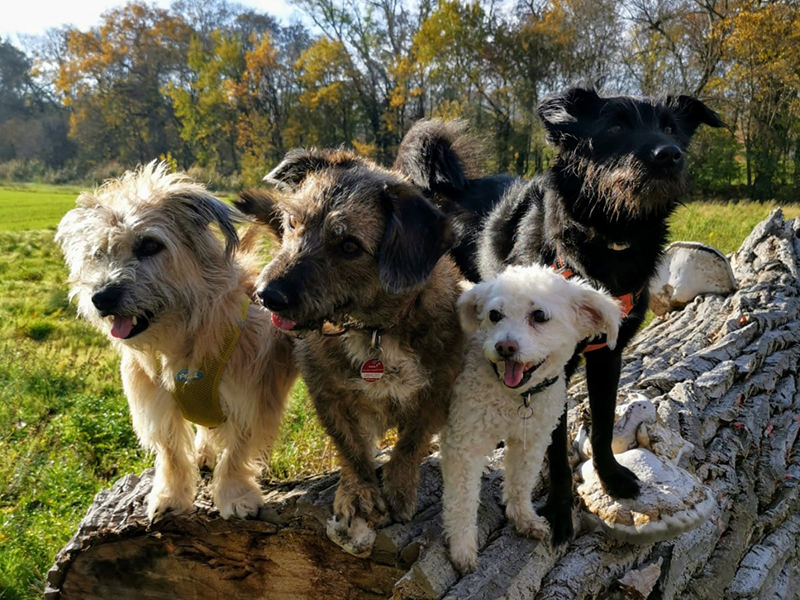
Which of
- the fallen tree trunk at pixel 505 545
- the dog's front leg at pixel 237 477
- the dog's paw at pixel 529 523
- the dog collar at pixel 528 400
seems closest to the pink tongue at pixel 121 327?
the dog's front leg at pixel 237 477

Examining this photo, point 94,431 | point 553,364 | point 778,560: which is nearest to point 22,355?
point 94,431

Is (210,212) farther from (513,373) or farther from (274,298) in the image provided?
(513,373)

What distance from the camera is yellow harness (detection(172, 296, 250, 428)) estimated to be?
2855 millimetres

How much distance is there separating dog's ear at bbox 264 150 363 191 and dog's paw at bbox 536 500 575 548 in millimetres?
1840

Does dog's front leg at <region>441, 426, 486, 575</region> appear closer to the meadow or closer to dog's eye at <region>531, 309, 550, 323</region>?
dog's eye at <region>531, 309, 550, 323</region>

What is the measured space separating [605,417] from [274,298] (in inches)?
69.3

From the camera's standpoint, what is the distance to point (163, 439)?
300 centimetres

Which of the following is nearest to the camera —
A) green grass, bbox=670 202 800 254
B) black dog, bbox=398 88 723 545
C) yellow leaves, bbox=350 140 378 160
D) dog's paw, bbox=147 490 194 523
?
black dog, bbox=398 88 723 545

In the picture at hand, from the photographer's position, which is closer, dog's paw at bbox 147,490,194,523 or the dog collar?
the dog collar

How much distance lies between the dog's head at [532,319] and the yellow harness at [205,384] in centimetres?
122

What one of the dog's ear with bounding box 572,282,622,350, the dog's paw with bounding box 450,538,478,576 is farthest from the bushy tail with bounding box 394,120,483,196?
the dog's paw with bounding box 450,538,478,576

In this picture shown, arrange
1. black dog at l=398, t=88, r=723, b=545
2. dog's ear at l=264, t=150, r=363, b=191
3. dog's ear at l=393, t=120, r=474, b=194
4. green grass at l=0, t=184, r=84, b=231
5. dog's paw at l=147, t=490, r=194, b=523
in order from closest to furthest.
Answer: black dog at l=398, t=88, r=723, b=545 → dog's ear at l=264, t=150, r=363, b=191 → dog's paw at l=147, t=490, r=194, b=523 → dog's ear at l=393, t=120, r=474, b=194 → green grass at l=0, t=184, r=84, b=231

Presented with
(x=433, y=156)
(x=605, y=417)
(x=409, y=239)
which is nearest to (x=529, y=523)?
(x=605, y=417)

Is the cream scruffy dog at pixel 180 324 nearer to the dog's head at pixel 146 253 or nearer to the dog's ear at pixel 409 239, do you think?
the dog's head at pixel 146 253
